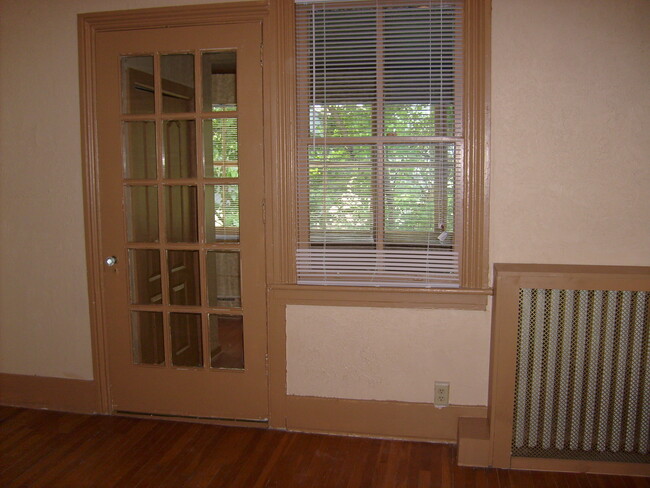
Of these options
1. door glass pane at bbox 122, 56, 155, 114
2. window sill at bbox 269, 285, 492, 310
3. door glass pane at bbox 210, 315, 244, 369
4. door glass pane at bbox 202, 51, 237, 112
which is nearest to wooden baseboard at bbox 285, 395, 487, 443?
door glass pane at bbox 210, 315, 244, 369

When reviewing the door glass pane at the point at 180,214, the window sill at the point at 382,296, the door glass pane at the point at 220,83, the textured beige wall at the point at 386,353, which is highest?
the door glass pane at the point at 220,83

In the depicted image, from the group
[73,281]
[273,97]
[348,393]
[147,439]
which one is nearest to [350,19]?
[273,97]

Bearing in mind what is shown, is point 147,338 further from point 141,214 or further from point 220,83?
point 220,83

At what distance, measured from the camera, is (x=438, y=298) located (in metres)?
2.49

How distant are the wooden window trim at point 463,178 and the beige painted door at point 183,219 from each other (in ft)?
0.35

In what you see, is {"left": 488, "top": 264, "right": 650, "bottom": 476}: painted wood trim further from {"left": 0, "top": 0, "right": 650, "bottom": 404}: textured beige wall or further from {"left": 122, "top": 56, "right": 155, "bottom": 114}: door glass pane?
{"left": 122, "top": 56, "right": 155, "bottom": 114}: door glass pane

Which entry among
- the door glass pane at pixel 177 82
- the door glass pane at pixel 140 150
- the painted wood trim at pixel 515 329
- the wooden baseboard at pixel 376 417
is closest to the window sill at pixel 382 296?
the painted wood trim at pixel 515 329

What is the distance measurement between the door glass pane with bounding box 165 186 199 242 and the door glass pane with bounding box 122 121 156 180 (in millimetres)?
150

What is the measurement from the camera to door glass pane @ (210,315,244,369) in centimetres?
272

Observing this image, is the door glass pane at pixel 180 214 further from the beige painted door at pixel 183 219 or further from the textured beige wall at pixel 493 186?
the textured beige wall at pixel 493 186

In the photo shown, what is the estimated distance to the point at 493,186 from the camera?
241cm

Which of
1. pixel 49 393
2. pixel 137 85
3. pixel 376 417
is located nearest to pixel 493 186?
pixel 376 417

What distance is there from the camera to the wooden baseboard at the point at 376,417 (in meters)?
2.53

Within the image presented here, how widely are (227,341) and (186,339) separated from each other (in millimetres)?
235
